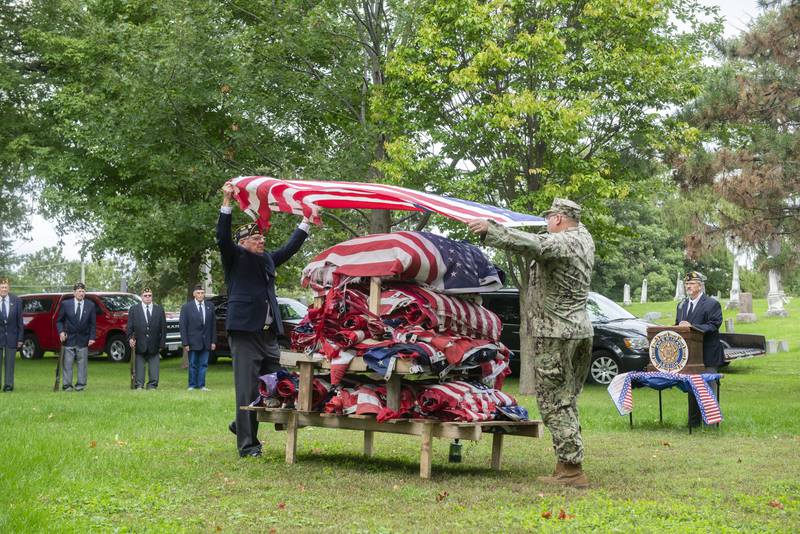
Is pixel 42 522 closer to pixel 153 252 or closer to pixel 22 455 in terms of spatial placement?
pixel 22 455

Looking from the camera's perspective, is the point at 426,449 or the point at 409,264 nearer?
the point at 426,449

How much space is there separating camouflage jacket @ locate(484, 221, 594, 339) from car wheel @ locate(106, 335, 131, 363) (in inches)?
926

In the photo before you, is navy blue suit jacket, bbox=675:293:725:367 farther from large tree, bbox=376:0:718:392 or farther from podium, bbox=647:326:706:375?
large tree, bbox=376:0:718:392

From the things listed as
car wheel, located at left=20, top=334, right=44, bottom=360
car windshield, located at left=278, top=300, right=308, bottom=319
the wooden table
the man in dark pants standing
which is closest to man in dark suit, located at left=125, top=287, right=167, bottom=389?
car windshield, located at left=278, top=300, right=308, bottom=319

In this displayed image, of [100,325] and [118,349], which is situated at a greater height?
[100,325]

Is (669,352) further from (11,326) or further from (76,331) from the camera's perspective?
(11,326)

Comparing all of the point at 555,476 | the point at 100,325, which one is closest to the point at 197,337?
the point at 100,325

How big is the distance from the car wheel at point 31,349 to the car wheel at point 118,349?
11.1 feet

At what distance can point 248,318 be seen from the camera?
9055mm

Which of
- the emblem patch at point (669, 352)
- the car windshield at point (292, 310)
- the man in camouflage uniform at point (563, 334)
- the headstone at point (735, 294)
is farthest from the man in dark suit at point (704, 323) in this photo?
the headstone at point (735, 294)

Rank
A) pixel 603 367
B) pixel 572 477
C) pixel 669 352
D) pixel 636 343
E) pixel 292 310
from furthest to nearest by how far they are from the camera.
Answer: pixel 292 310
pixel 603 367
pixel 636 343
pixel 669 352
pixel 572 477

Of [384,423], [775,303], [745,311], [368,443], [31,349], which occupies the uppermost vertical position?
[775,303]

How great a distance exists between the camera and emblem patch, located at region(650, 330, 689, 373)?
12242 millimetres

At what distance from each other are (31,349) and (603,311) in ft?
65.2
